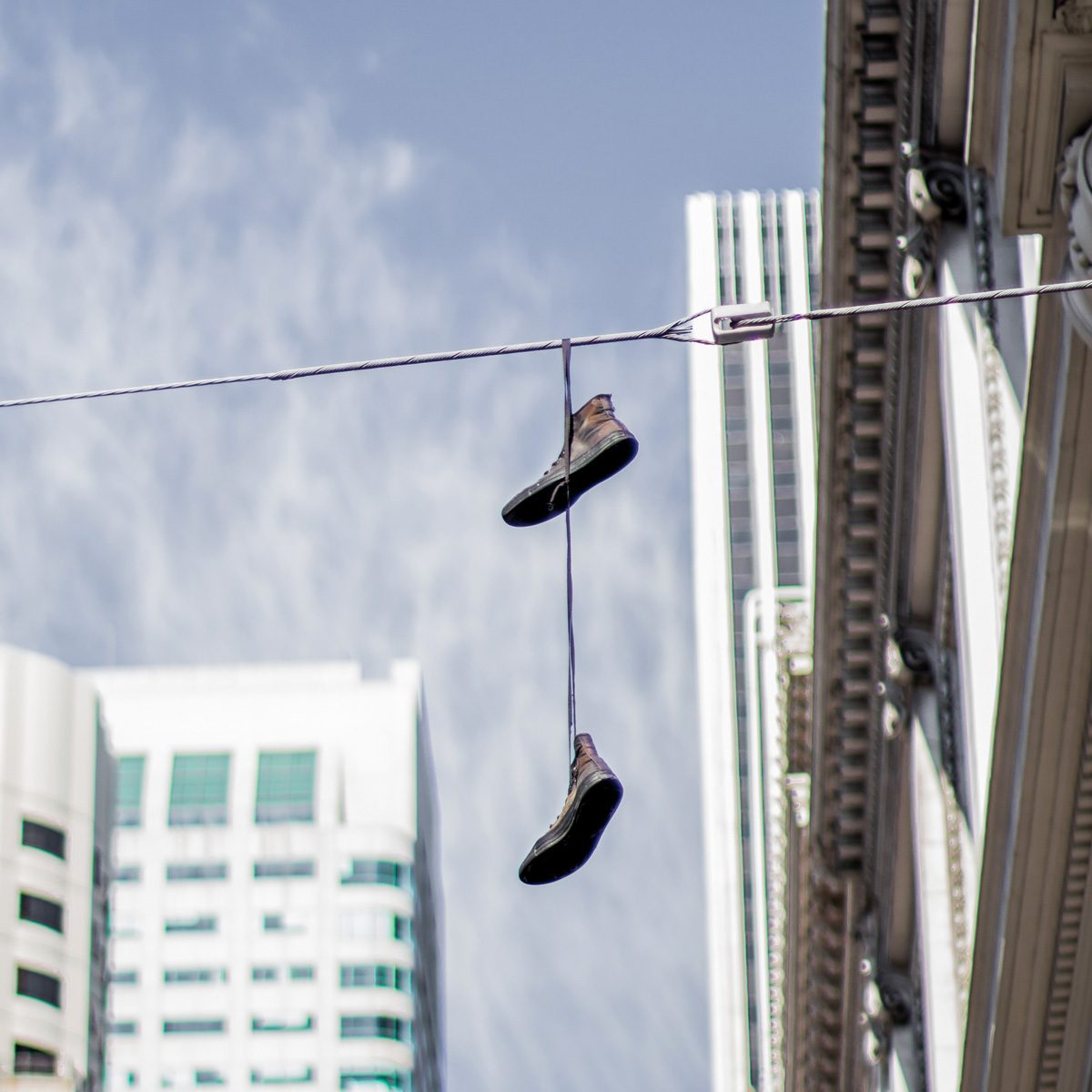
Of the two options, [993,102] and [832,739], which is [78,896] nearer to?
[832,739]

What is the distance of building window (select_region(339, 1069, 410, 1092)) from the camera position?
111 metres

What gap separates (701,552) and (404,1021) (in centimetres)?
5450

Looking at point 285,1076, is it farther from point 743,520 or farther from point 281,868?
point 743,520

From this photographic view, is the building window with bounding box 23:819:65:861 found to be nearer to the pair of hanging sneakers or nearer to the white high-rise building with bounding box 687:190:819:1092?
the pair of hanging sneakers

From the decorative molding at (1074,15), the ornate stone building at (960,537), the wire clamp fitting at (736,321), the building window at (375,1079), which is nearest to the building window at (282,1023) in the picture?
the building window at (375,1079)

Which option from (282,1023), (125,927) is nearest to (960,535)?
(282,1023)

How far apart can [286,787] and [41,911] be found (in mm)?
52793

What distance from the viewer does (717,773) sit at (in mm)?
155375


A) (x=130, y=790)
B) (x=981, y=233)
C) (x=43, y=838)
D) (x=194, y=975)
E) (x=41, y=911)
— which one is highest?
(x=130, y=790)

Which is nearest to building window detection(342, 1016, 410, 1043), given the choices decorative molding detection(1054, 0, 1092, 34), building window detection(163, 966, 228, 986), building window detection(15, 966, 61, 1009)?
building window detection(163, 966, 228, 986)

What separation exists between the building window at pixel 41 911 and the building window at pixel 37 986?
5.76 feet

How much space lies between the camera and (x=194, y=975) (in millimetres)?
118750

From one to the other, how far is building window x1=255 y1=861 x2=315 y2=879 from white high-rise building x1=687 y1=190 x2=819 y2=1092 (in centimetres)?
3851

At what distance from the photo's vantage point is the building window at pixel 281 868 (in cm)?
11831
